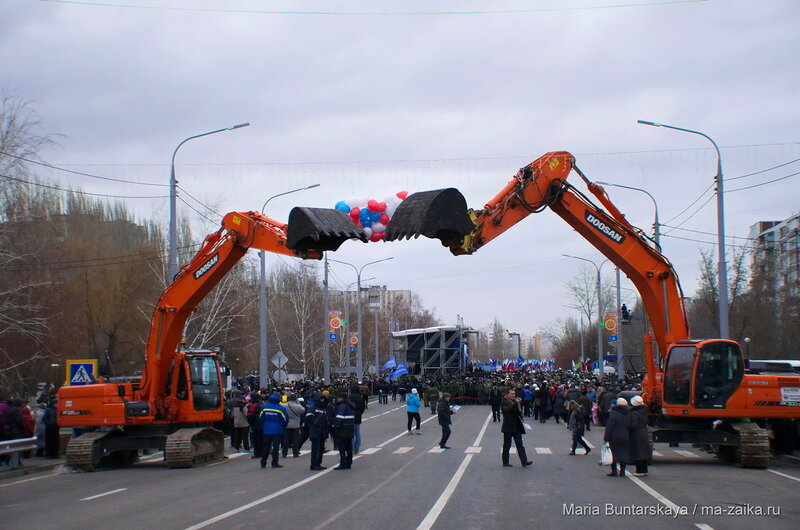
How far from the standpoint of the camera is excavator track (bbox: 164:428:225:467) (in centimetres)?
1936

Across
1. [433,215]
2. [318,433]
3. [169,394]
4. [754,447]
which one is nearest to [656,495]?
[754,447]

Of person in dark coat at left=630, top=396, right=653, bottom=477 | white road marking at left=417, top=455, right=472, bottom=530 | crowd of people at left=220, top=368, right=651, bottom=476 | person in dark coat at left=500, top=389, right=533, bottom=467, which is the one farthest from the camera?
person in dark coat at left=500, top=389, right=533, bottom=467

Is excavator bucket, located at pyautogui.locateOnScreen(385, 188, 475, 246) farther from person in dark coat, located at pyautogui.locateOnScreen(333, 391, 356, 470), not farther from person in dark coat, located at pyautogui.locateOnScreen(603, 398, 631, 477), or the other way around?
person in dark coat, located at pyautogui.locateOnScreen(603, 398, 631, 477)

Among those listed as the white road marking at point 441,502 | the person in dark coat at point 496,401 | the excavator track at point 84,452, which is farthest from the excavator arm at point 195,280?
the person in dark coat at point 496,401

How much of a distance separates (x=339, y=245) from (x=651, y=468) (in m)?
8.76

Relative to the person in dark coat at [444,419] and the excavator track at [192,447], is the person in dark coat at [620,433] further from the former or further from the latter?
the excavator track at [192,447]

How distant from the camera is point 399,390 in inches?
2405

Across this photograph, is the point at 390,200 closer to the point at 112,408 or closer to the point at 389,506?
the point at 389,506

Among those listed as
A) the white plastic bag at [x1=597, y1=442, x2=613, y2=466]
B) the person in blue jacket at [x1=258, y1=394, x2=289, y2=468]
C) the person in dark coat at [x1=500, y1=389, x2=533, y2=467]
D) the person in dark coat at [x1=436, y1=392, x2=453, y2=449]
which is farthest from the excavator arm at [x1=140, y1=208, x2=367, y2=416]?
the white plastic bag at [x1=597, y1=442, x2=613, y2=466]

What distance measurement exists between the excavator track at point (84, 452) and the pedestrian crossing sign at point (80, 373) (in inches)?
148

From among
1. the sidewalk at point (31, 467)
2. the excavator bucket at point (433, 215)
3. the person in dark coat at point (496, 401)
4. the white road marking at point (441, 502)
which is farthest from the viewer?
the person in dark coat at point (496, 401)

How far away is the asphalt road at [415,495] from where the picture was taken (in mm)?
11258

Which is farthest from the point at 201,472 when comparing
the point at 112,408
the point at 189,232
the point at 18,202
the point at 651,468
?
the point at 189,232

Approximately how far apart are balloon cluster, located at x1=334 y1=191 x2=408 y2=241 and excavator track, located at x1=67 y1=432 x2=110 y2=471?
885 centimetres
